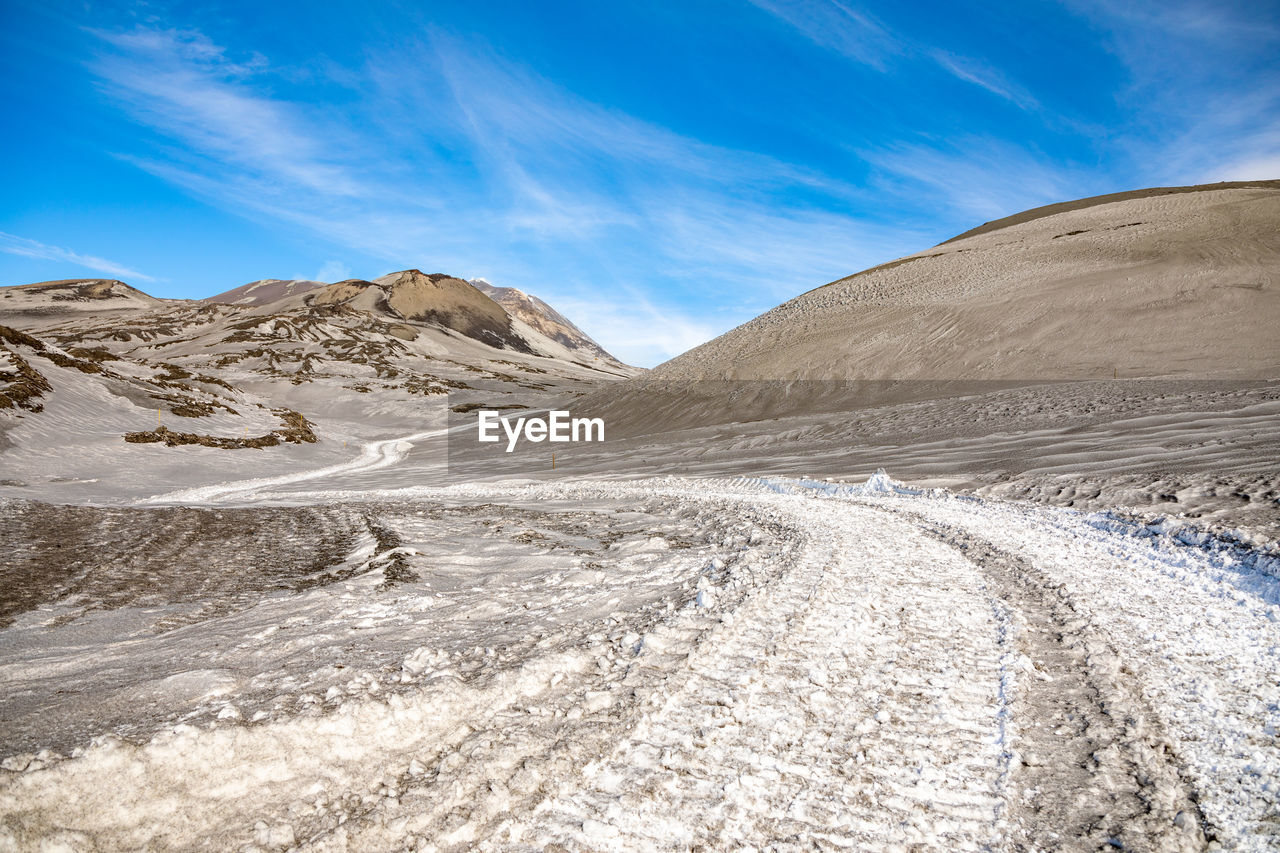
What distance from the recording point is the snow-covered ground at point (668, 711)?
2865 millimetres

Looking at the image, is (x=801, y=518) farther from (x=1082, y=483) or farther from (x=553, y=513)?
(x=1082, y=483)

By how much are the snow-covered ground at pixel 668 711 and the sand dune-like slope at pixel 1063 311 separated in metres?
29.3

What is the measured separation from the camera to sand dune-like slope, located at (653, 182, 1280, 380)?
30.8 meters

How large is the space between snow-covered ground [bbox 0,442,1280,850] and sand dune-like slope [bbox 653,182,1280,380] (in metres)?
29.3

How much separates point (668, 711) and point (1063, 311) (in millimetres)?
41241

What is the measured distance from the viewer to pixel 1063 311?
36375 mm

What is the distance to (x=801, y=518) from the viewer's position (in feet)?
36.9

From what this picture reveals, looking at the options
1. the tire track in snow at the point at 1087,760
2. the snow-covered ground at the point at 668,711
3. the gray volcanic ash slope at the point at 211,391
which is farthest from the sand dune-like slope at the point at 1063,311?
the tire track in snow at the point at 1087,760

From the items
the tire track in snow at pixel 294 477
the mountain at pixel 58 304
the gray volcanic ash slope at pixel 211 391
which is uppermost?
the mountain at pixel 58 304

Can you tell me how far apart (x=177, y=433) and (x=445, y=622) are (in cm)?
2984

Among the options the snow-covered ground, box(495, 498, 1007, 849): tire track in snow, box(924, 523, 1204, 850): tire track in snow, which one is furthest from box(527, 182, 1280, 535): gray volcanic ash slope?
box(495, 498, 1007, 849): tire track in snow

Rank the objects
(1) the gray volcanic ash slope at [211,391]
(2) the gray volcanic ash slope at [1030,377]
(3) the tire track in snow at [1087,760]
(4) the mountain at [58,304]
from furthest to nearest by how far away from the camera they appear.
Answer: (4) the mountain at [58,304] → (1) the gray volcanic ash slope at [211,391] → (2) the gray volcanic ash slope at [1030,377] → (3) the tire track in snow at [1087,760]

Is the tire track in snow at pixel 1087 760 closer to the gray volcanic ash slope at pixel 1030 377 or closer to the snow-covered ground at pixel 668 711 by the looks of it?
the snow-covered ground at pixel 668 711

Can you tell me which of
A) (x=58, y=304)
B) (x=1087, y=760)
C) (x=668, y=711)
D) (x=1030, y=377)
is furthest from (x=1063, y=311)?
(x=58, y=304)
